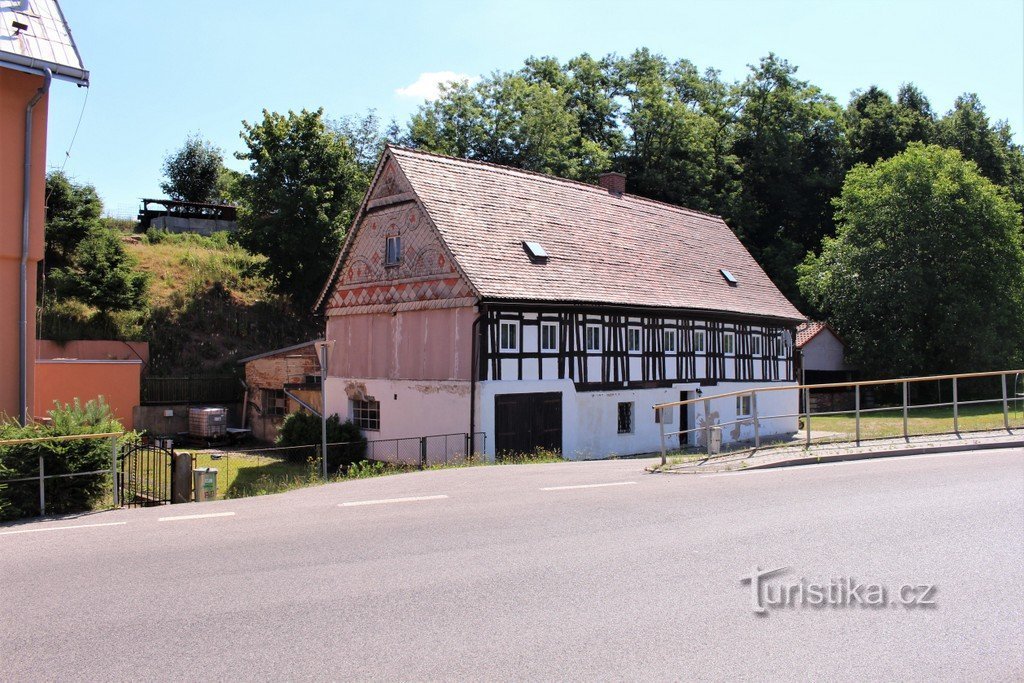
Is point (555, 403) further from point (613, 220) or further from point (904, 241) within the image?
point (904, 241)

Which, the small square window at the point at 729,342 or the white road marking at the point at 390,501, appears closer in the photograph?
the white road marking at the point at 390,501

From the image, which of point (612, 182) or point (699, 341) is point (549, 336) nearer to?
point (699, 341)

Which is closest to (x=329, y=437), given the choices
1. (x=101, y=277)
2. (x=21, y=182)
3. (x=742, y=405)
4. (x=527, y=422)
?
(x=527, y=422)

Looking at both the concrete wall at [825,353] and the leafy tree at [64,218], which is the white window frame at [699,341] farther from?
the leafy tree at [64,218]

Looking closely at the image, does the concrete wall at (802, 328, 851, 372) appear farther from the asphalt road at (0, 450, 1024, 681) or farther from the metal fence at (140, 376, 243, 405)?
the asphalt road at (0, 450, 1024, 681)

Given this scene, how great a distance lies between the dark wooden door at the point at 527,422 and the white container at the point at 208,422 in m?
14.2

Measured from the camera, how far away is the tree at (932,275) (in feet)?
138

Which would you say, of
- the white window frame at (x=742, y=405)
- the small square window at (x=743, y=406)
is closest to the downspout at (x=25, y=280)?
the white window frame at (x=742, y=405)

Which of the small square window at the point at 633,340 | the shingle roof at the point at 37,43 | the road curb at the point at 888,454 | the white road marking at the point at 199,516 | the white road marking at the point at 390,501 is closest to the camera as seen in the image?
the white road marking at the point at 199,516

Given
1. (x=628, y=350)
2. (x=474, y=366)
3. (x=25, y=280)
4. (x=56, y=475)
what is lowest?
(x=56, y=475)

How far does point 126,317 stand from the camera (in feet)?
122

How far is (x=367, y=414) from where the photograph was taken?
1049 inches

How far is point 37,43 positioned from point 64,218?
23.6 meters

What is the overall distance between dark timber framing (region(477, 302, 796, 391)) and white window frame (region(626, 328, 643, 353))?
9 cm
